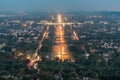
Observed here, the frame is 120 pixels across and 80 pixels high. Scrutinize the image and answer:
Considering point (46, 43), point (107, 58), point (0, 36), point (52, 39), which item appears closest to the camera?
point (107, 58)

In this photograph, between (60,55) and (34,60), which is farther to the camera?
(60,55)

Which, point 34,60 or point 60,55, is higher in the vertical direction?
point 34,60

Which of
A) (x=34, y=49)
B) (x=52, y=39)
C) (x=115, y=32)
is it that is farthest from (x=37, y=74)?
(x=115, y=32)

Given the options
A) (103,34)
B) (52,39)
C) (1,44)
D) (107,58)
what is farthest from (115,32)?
(107,58)

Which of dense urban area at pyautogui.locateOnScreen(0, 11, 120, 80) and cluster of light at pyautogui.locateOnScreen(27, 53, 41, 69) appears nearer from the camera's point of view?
dense urban area at pyautogui.locateOnScreen(0, 11, 120, 80)

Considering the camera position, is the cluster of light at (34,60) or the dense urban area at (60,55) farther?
the cluster of light at (34,60)

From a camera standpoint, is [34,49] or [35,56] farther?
[34,49]

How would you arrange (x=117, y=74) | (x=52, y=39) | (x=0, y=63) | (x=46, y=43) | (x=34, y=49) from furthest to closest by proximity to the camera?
(x=52, y=39)
(x=46, y=43)
(x=34, y=49)
(x=0, y=63)
(x=117, y=74)

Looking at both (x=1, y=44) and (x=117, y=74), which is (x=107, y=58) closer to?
(x=117, y=74)

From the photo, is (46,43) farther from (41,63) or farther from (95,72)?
(95,72)
